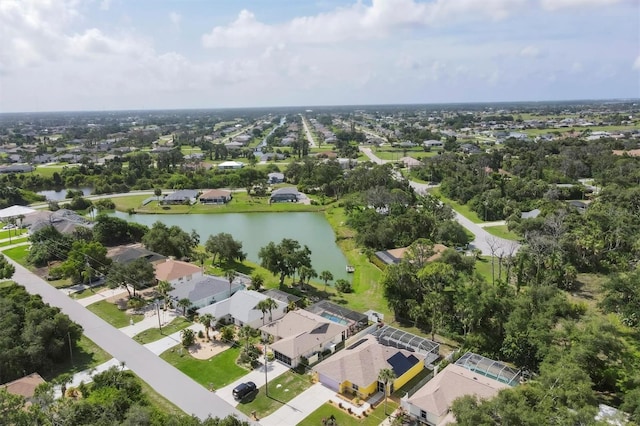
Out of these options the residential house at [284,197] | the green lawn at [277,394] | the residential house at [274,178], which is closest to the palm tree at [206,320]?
the green lawn at [277,394]

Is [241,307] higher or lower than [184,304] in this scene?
lower

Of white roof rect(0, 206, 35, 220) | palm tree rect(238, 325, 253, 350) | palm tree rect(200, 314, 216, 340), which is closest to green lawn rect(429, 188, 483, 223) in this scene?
palm tree rect(238, 325, 253, 350)

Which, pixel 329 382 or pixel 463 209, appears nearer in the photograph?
pixel 329 382

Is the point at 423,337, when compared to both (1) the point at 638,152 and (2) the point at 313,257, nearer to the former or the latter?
(2) the point at 313,257

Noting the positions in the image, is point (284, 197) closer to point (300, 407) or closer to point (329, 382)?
point (329, 382)

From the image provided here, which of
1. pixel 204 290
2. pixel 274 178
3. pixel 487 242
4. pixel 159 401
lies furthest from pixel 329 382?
pixel 274 178

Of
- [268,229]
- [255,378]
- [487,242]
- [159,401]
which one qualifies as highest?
[487,242]
